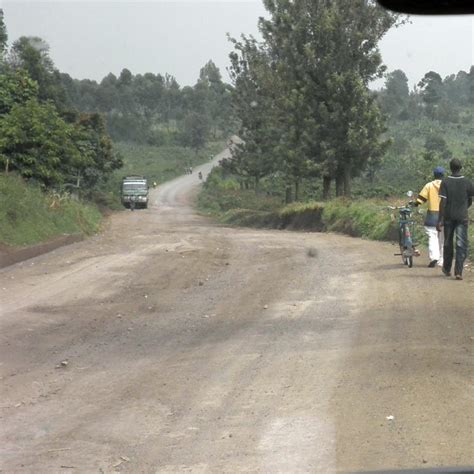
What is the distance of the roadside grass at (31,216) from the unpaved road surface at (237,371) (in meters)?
3.79

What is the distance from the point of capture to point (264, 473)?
437 cm

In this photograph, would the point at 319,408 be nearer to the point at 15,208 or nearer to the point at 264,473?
the point at 264,473

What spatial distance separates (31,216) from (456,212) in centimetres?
1106

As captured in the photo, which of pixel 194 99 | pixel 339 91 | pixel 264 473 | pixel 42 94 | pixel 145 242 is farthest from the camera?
pixel 194 99

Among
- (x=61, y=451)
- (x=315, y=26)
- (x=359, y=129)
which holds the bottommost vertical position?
(x=61, y=451)

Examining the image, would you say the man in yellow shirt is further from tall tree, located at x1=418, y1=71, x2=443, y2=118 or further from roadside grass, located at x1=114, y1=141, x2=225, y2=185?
roadside grass, located at x1=114, y1=141, x2=225, y2=185

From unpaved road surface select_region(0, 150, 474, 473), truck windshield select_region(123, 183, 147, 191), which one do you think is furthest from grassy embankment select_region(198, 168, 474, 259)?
unpaved road surface select_region(0, 150, 474, 473)

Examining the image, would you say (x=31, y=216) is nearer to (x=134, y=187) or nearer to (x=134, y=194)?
(x=134, y=194)

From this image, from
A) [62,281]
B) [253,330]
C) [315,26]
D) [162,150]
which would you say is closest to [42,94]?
[315,26]

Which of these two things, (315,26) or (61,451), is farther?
(315,26)

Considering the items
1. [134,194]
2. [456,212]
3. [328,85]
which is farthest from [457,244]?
[134,194]

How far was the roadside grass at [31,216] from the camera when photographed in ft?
55.0

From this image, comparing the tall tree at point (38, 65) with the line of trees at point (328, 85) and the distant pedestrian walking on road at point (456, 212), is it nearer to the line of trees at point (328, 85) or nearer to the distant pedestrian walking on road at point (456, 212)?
the line of trees at point (328, 85)

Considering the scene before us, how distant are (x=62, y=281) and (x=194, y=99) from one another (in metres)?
95.2
